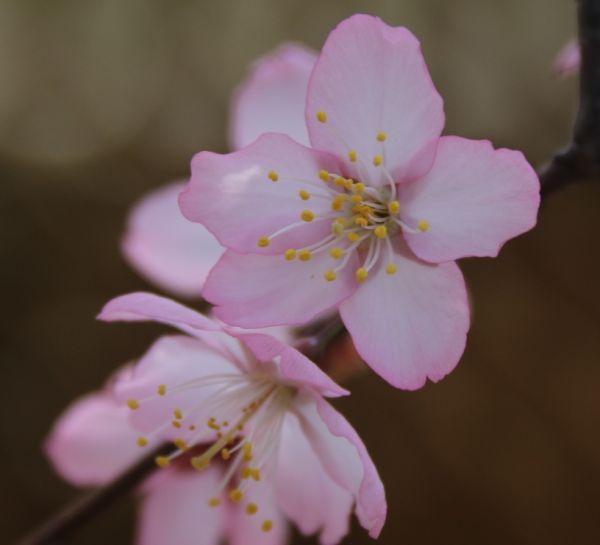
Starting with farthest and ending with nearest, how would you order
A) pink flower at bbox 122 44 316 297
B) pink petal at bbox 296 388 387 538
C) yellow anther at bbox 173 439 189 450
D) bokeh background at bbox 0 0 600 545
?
bokeh background at bbox 0 0 600 545, pink flower at bbox 122 44 316 297, yellow anther at bbox 173 439 189 450, pink petal at bbox 296 388 387 538

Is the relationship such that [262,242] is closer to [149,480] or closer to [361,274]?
[361,274]

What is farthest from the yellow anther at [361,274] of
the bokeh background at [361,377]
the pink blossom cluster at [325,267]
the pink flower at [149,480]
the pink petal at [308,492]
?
the bokeh background at [361,377]

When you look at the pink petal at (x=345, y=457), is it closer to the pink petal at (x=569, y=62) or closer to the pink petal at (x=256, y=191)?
the pink petal at (x=256, y=191)

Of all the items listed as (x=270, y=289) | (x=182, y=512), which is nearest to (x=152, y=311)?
(x=270, y=289)

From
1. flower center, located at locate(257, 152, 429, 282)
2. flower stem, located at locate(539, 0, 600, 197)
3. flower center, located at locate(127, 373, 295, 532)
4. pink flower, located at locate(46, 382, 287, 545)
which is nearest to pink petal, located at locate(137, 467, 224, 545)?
pink flower, located at locate(46, 382, 287, 545)

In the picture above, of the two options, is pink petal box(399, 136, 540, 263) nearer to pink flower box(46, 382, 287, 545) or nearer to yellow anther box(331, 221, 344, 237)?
yellow anther box(331, 221, 344, 237)

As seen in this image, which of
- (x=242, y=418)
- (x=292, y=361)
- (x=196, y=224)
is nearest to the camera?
(x=292, y=361)

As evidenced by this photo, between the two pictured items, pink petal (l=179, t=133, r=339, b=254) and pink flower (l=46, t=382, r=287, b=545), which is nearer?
pink petal (l=179, t=133, r=339, b=254)
